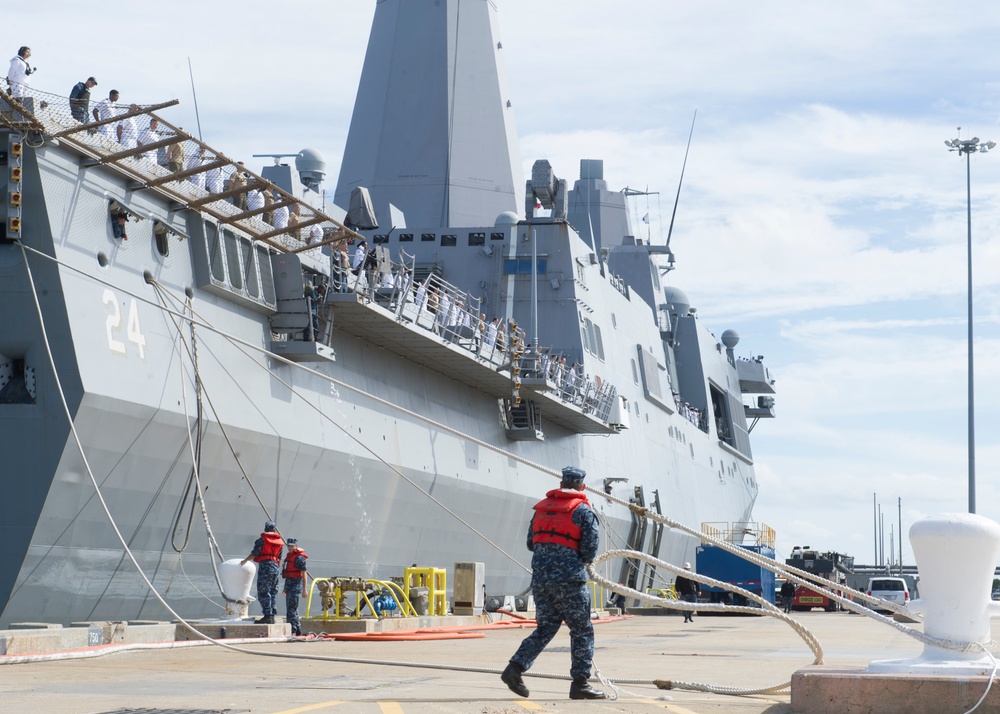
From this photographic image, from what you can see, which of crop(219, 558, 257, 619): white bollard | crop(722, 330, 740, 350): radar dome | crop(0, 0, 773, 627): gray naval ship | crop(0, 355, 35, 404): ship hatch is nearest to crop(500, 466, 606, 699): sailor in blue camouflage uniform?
crop(0, 0, 773, 627): gray naval ship

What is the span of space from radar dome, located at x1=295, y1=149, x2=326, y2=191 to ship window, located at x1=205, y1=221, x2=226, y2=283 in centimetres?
1266

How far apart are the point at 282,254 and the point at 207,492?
4403mm


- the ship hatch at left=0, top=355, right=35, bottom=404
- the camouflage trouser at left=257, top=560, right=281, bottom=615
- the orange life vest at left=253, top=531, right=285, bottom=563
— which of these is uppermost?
the ship hatch at left=0, top=355, right=35, bottom=404

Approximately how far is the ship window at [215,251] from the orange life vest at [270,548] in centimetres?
414

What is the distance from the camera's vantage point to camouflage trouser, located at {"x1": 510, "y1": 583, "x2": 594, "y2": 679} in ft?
27.7

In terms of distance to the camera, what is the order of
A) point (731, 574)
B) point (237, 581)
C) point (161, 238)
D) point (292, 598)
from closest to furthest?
point (237, 581) → point (292, 598) → point (161, 238) → point (731, 574)

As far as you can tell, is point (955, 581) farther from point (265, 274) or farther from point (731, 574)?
point (731, 574)

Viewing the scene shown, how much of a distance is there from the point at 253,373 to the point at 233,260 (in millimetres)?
1761

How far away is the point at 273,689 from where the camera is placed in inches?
332

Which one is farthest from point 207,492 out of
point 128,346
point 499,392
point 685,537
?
point 685,537

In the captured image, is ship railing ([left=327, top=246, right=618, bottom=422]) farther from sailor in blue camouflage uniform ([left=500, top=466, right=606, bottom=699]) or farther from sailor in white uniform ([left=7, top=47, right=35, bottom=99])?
sailor in blue camouflage uniform ([left=500, top=466, right=606, bottom=699])

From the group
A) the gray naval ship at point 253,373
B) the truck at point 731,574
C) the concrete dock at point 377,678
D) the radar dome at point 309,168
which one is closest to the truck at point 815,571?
the truck at point 731,574

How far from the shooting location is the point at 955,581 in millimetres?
7410

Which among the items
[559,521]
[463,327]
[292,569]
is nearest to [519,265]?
[463,327]
